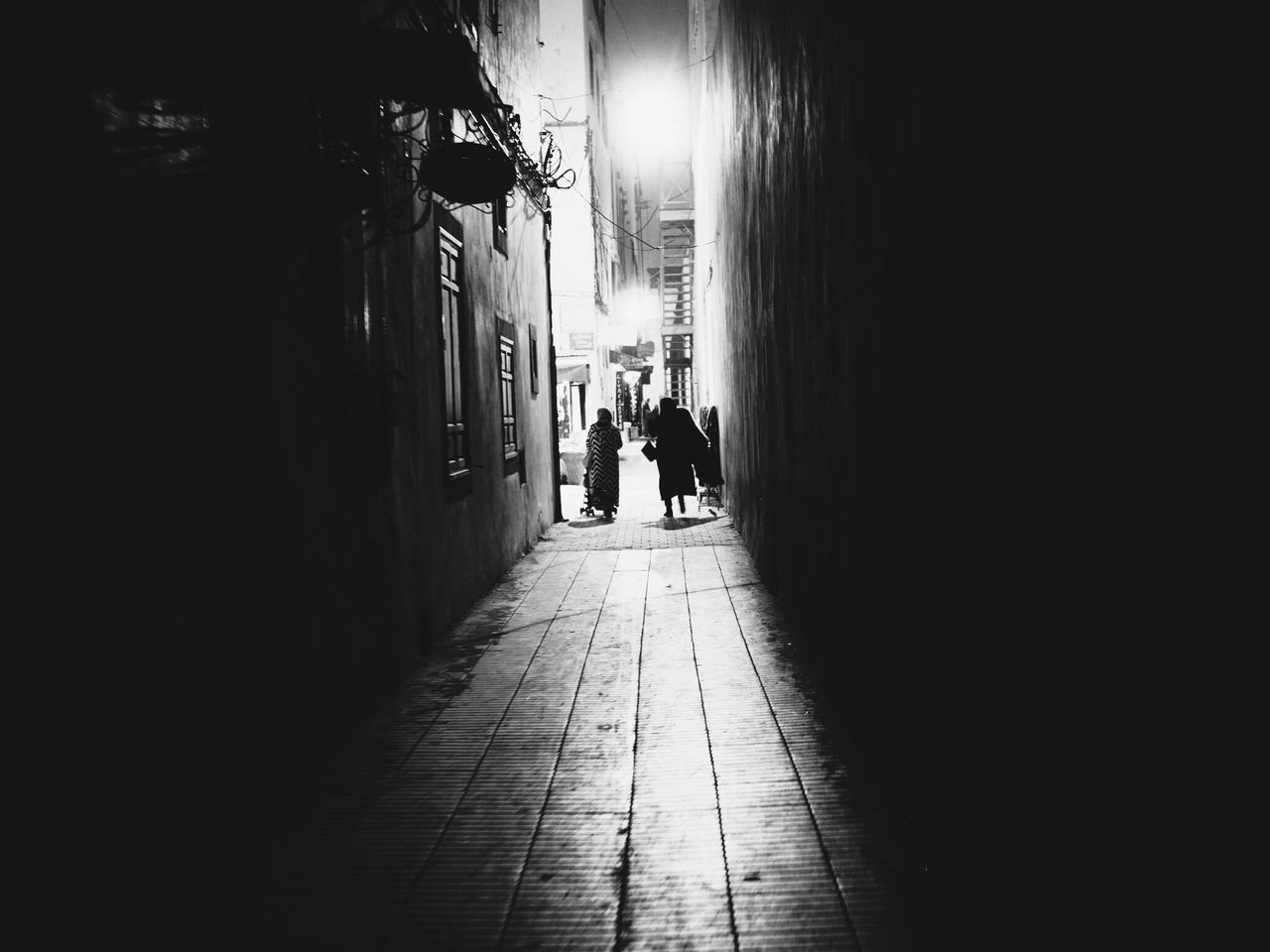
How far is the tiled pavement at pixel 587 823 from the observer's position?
8.81 ft

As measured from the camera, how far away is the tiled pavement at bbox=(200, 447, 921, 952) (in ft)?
8.81

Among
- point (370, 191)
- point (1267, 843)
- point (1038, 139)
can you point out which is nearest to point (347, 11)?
point (370, 191)

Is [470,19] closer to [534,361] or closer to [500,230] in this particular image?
[500,230]

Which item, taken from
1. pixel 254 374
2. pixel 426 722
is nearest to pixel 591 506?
pixel 426 722

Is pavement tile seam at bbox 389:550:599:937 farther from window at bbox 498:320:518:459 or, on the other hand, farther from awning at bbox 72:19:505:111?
window at bbox 498:320:518:459

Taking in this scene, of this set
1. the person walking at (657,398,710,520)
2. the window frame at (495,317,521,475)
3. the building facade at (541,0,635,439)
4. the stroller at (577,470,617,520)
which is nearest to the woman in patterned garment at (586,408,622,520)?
the stroller at (577,470,617,520)

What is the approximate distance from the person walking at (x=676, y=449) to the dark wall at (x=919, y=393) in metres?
7.83

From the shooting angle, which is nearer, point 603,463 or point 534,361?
point 534,361

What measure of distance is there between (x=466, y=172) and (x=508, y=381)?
611cm

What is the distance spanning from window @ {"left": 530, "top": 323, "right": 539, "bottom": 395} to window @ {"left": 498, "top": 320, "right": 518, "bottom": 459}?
1.32m

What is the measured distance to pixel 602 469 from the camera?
14.2m

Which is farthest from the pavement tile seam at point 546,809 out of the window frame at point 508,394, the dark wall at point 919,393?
the window frame at point 508,394

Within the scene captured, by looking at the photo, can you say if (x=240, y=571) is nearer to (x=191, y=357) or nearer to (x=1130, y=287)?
(x=191, y=357)

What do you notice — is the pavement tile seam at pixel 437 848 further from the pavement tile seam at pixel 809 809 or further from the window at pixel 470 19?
the window at pixel 470 19
